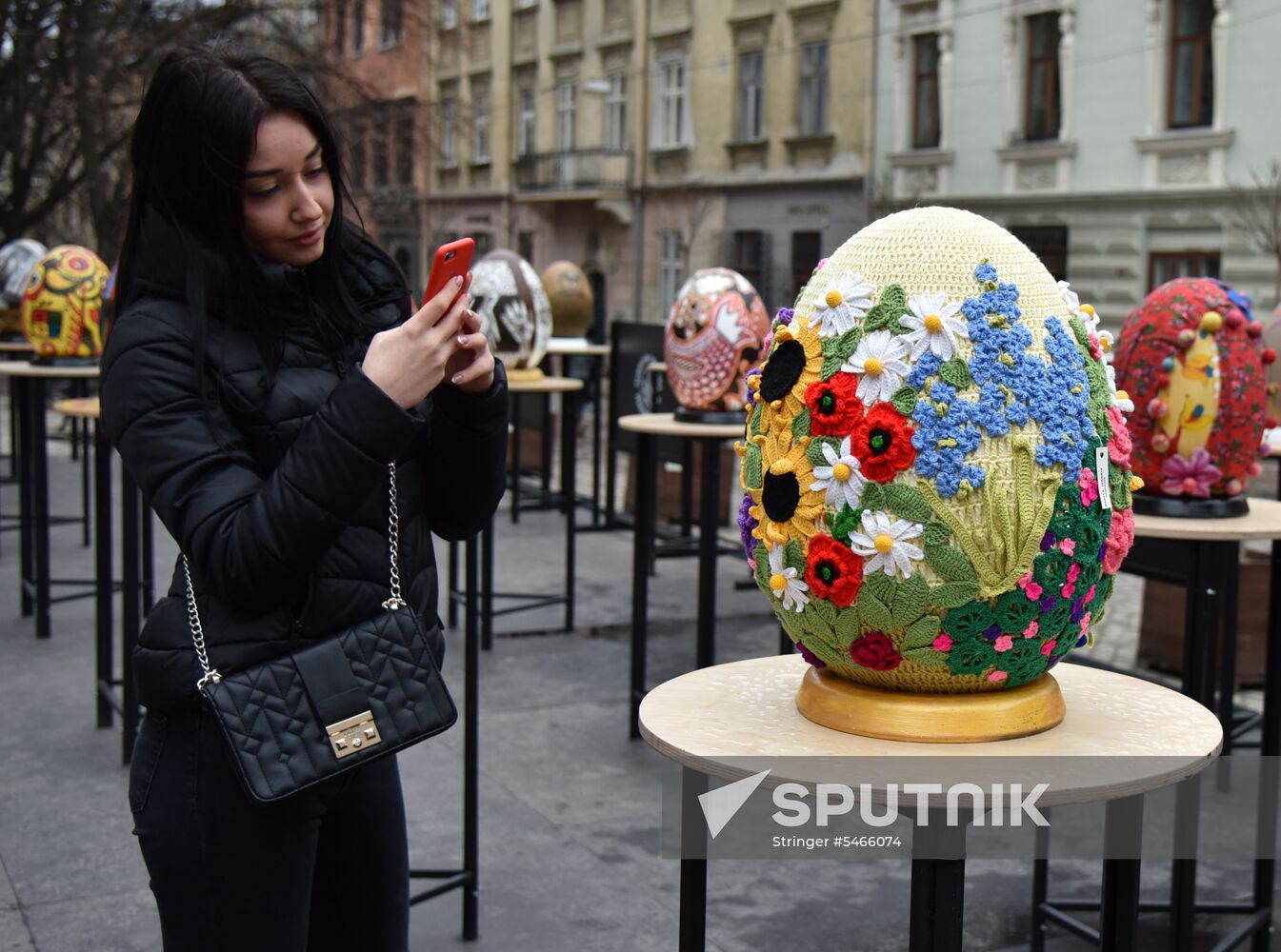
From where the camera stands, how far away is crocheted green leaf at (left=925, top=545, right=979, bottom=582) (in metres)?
1.94

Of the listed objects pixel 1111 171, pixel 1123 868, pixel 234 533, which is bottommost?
pixel 1123 868

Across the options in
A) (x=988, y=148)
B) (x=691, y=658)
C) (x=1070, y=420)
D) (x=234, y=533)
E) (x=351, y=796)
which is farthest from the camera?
(x=988, y=148)

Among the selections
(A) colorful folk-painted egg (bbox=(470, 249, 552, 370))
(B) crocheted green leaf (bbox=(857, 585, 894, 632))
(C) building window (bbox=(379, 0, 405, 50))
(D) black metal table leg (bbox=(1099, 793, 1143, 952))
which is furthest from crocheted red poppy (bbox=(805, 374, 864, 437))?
(C) building window (bbox=(379, 0, 405, 50))

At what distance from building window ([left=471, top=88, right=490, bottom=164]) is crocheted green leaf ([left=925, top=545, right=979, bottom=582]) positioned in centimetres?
3092

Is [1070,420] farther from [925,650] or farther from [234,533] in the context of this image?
[234,533]

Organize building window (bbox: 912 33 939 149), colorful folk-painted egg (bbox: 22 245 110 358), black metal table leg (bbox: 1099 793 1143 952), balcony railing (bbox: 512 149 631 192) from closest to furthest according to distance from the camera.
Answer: black metal table leg (bbox: 1099 793 1143 952)
colorful folk-painted egg (bbox: 22 245 110 358)
building window (bbox: 912 33 939 149)
balcony railing (bbox: 512 149 631 192)

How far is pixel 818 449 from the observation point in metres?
2.02

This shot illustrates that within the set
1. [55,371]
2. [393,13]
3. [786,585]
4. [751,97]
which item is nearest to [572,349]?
[55,371]

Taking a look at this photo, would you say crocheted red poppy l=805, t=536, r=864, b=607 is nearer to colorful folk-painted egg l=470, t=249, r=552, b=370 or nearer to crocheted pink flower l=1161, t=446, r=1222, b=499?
crocheted pink flower l=1161, t=446, r=1222, b=499

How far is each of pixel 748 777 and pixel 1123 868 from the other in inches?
26.9

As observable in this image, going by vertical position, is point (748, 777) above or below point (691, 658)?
above

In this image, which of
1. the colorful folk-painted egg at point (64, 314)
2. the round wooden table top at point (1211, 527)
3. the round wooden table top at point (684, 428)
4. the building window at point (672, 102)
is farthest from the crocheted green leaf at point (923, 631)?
the building window at point (672, 102)

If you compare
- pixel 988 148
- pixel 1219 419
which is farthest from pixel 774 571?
pixel 988 148

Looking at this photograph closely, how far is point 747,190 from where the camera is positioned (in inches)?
955
